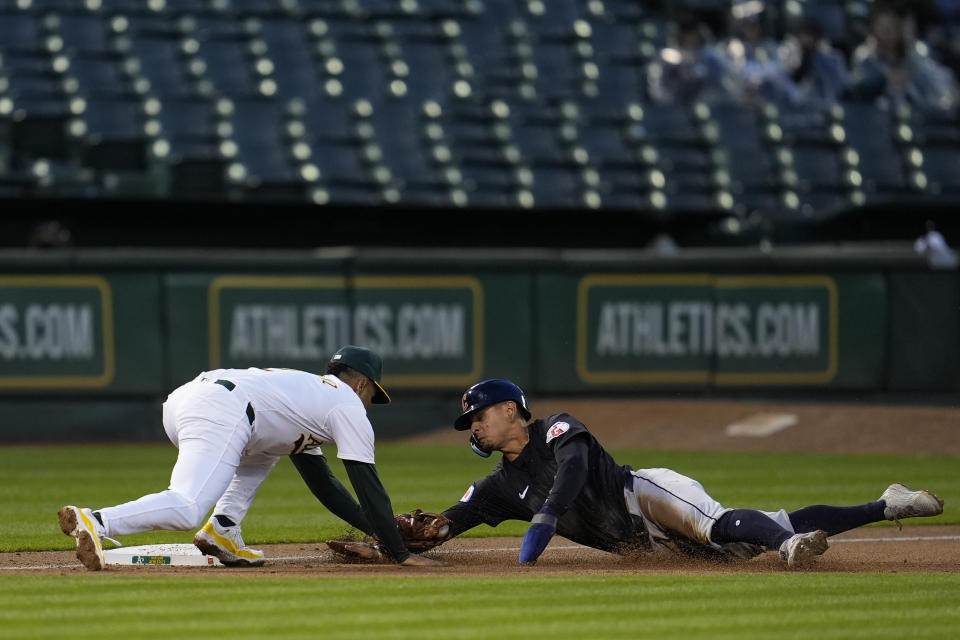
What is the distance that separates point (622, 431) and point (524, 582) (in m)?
9.22

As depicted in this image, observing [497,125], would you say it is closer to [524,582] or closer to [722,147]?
[722,147]

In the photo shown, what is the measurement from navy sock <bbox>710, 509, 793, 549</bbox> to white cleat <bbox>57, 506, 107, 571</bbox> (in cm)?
309

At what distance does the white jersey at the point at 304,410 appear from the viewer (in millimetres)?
7223

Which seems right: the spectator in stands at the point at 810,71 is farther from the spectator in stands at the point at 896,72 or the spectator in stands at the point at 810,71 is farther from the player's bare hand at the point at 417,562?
the player's bare hand at the point at 417,562

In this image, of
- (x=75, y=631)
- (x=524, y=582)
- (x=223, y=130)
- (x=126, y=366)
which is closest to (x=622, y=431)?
(x=126, y=366)

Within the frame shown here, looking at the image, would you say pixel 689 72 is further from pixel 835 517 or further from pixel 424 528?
pixel 424 528

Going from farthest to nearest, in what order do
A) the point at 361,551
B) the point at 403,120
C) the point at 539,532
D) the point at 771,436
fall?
the point at 403,120, the point at 771,436, the point at 361,551, the point at 539,532

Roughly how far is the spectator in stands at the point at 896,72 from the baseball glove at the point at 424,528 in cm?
1757

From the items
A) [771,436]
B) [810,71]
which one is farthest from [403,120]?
[771,436]

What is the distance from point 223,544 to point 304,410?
39.2 inches

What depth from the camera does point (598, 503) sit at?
7.75 meters

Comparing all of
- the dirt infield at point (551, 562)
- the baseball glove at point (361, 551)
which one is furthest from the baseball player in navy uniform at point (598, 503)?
the baseball glove at point (361, 551)

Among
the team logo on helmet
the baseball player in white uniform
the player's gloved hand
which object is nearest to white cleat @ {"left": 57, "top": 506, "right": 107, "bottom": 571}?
the baseball player in white uniform

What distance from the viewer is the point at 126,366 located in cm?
1600
